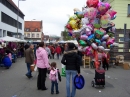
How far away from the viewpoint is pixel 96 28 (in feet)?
29.9

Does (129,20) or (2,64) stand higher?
(129,20)

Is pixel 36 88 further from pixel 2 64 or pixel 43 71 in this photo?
pixel 2 64

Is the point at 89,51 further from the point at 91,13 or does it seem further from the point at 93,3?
the point at 93,3

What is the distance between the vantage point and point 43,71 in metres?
7.95

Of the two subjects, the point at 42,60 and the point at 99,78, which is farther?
the point at 99,78

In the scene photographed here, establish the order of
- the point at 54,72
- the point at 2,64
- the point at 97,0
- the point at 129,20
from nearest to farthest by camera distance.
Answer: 1. the point at 54,72
2. the point at 97,0
3. the point at 2,64
4. the point at 129,20

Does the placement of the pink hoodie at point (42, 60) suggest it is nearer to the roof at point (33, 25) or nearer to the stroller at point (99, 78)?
the stroller at point (99, 78)

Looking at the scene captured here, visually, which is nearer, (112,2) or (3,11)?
(112,2)

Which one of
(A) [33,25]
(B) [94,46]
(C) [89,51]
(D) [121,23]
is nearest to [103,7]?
(B) [94,46]

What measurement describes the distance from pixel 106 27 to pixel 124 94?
3.11 m

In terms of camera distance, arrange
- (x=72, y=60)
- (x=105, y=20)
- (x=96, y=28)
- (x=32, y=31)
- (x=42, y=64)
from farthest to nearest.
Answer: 1. (x=32, y=31)
2. (x=96, y=28)
3. (x=105, y=20)
4. (x=42, y=64)
5. (x=72, y=60)

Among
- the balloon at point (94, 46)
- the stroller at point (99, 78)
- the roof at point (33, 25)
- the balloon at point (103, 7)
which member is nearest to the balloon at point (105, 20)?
the balloon at point (103, 7)

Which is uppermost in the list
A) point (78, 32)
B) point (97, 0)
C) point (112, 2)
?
point (112, 2)

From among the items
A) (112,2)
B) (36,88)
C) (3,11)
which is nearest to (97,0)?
(36,88)
